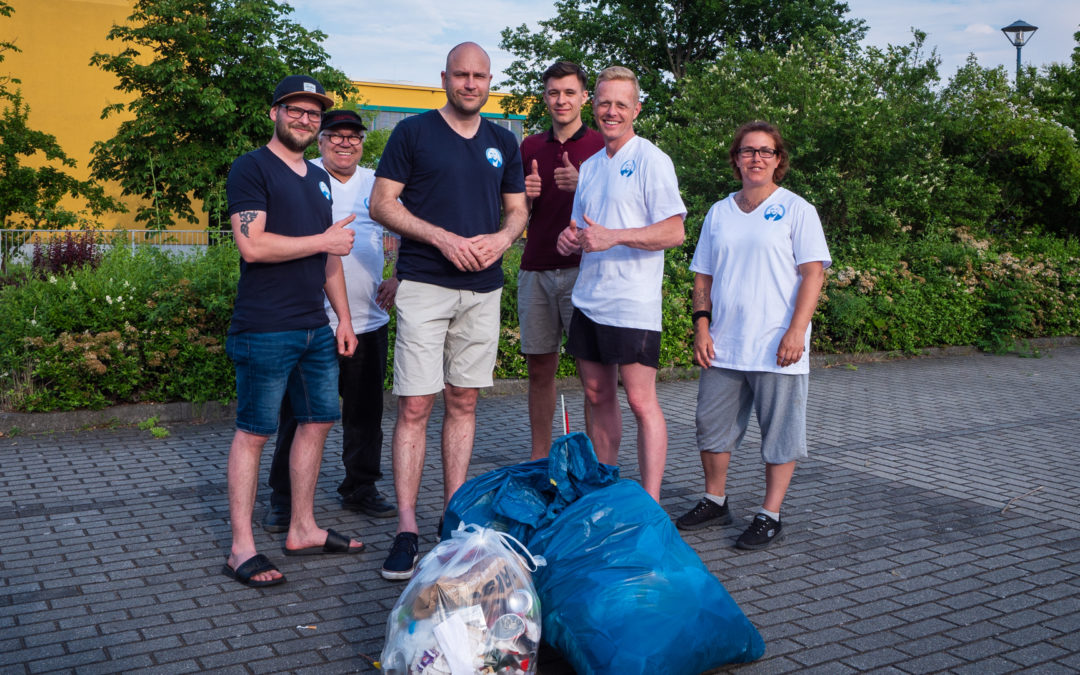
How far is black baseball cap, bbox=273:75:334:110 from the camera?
4.13 metres

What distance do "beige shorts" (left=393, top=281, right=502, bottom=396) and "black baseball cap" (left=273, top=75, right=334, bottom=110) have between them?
35.8 inches

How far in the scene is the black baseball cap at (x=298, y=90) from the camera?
163 inches

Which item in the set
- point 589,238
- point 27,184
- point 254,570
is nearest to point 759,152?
point 589,238

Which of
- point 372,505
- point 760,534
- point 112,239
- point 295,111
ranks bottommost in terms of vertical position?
point 372,505

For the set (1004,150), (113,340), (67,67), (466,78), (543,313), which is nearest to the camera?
(466,78)

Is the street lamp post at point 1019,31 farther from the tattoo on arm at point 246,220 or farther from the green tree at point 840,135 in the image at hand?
the tattoo on arm at point 246,220

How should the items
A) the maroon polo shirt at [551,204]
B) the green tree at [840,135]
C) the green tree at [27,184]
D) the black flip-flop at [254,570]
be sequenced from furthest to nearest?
the green tree at [27,184]
the green tree at [840,135]
the maroon polo shirt at [551,204]
the black flip-flop at [254,570]

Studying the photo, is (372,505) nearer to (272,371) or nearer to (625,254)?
(272,371)

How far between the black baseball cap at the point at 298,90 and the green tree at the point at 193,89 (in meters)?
22.1

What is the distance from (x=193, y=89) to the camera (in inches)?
982

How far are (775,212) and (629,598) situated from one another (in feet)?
7.43

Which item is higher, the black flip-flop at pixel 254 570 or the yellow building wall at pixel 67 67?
the yellow building wall at pixel 67 67

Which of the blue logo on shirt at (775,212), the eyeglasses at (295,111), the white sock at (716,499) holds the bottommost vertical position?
the white sock at (716,499)

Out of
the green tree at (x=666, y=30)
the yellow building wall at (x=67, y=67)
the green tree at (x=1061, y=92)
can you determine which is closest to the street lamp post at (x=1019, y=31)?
the green tree at (x=1061, y=92)
